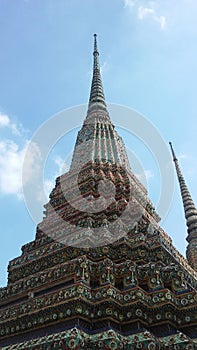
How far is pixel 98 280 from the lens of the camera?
850 centimetres

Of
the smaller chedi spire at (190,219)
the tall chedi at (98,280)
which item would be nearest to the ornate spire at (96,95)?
the tall chedi at (98,280)

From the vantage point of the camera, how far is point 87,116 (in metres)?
20.1

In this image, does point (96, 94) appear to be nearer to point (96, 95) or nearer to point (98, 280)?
point (96, 95)

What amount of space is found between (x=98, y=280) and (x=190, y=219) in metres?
14.5

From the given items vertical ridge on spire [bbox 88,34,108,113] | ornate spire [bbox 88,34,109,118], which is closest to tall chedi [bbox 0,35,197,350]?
ornate spire [bbox 88,34,109,118]

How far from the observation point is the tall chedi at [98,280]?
7.25 m

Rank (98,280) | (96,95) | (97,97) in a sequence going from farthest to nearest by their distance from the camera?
(96,95)
(97,97)
(98,280)

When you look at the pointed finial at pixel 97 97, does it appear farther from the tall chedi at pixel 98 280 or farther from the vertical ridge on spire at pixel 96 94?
the tall chedi at pixel 98 280

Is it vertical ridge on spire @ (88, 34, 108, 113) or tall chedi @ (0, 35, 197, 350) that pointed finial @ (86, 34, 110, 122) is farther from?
tall chedi @ (0, 35, 197, 350)

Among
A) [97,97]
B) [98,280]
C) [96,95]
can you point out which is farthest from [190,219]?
[98,280]

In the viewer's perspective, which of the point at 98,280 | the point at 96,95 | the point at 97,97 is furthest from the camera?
the point at 96,95

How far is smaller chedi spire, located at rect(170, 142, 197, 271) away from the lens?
61.8ft

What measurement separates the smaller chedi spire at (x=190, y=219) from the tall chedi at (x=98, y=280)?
6407 millimetres

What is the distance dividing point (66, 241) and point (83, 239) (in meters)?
0.77
